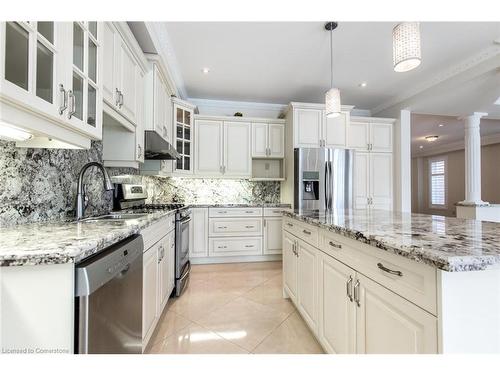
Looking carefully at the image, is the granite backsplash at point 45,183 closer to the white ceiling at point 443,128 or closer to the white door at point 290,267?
the white door at point 290,267

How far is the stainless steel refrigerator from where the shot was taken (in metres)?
3.53

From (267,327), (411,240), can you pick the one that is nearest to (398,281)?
(411,240)

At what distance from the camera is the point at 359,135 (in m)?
4.04

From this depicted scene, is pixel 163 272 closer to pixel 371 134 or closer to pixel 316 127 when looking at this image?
pixel 316 127

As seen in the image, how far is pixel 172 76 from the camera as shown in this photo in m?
3.14

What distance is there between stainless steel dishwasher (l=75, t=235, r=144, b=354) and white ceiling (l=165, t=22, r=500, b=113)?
7.52 ft

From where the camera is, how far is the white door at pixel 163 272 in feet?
5.83

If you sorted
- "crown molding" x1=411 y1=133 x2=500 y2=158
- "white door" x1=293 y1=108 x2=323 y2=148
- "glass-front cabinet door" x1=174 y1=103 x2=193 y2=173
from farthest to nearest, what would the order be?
1. "crown molding" x1=411 y1=133 x2=500 y2=158
2. "white door" x1=293 y1=108 x2=323 y2=148
3. "glass-front cabinet door" x1=174 y1=103 x2=193 y2=173

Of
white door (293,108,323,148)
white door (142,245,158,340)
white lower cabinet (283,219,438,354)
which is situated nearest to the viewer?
white lower cabinet (283,219,438,354)

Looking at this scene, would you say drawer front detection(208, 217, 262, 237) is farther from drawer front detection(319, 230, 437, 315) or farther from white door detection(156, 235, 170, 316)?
drawer front detection(319, 230, 437, 315)

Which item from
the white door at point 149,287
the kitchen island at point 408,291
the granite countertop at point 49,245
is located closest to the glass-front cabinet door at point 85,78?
the granite countertop at point 49,245

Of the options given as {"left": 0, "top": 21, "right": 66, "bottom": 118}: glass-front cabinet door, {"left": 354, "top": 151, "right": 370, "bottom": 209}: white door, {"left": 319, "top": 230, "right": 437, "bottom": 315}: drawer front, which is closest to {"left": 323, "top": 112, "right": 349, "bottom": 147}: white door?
{"left": 354, "top": 151, "right": 370, "bottom": 209}: white door

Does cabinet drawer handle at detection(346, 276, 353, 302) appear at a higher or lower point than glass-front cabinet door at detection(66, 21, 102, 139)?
lower
